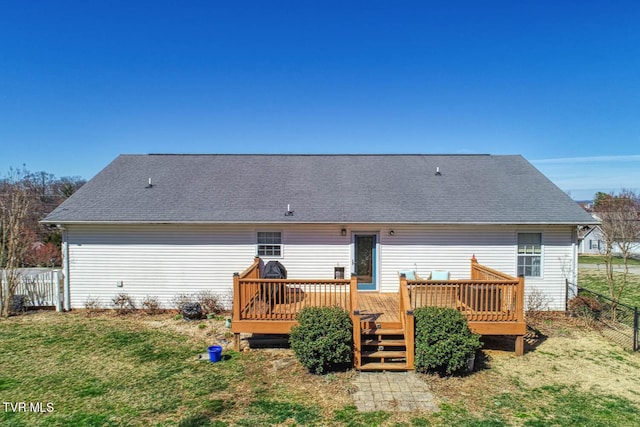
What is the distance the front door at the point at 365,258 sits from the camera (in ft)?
34.6

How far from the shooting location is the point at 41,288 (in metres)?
10.6

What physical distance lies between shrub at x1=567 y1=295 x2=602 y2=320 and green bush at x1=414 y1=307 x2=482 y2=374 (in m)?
5.81

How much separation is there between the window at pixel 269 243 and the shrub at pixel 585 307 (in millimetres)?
9023

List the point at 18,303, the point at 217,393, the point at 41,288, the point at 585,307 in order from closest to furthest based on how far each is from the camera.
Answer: the point at 217,393
the point at 585,307
the point at 18,303
the point at 41,288

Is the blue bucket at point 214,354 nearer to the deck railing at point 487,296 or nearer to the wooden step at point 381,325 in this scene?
the wooden step at point 381,325

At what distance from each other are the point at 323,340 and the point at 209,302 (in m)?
5.39

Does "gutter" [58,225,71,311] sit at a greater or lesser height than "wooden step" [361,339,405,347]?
greater

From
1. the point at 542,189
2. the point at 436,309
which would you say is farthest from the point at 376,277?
the point at 542,189

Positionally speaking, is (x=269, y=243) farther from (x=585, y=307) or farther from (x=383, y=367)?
(x=585, y=307)

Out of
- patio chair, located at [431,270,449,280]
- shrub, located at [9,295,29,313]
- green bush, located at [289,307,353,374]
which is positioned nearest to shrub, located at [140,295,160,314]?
shrub, located at [9,295,29,313]

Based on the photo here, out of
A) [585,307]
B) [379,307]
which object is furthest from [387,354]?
[585,307]

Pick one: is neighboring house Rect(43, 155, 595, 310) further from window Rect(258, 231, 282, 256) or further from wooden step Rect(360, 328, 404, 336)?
wooden step Rect(360, 328, 404, 336)

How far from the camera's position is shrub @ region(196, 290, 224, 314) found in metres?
10.4

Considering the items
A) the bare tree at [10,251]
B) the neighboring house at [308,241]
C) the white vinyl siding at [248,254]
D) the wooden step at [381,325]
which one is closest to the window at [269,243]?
the neighboring house at [308,241]
